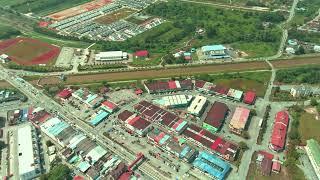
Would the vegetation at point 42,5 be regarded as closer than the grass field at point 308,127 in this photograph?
No

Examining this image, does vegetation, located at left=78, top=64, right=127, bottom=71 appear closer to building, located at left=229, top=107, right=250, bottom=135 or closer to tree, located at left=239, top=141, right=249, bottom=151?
building, located at left=229, top=107, right=250, bottom=135

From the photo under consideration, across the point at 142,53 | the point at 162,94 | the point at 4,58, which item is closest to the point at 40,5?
the point at 4,58

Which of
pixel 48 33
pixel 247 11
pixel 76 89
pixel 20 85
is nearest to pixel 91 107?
pixel 76 89

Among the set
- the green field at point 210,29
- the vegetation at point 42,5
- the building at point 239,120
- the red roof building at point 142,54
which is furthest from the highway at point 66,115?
the vegetation at point 42,5

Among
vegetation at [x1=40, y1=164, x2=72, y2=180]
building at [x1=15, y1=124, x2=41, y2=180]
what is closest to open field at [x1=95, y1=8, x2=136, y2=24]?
building at [x1=15, y1=124, x2=41, y2=180]

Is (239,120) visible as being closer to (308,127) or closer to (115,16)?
(308,127)

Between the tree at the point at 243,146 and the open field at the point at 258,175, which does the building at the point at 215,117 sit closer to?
the tree at the point at 243,146

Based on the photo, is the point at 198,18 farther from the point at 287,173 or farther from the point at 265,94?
the point at 287,173
